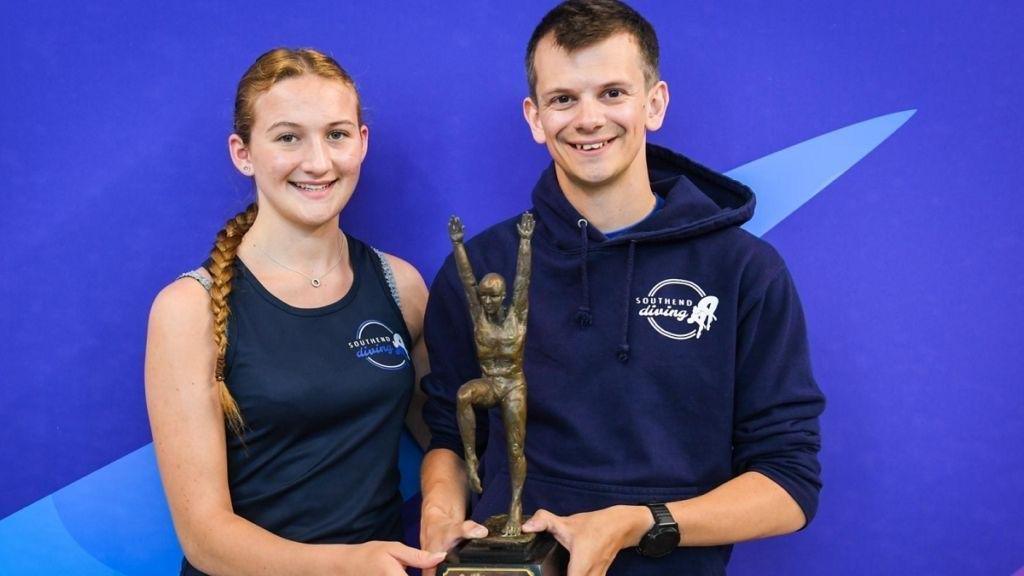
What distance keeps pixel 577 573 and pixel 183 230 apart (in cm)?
116

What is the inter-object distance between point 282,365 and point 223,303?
0.15 metres

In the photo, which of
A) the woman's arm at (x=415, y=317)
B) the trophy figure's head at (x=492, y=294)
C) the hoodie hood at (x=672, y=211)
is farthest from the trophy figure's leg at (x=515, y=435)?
the woman's arm at (x=415, y=317)

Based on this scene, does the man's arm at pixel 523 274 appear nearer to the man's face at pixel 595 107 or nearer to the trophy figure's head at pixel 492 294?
the trophy figure's head at pixel 492 294

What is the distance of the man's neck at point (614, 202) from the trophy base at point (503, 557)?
57 centimetres

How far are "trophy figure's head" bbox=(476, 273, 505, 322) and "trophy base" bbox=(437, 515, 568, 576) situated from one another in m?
0.32

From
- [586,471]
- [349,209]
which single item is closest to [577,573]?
[586,471]

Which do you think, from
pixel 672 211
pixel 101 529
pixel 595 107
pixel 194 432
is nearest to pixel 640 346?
pixel 672 211

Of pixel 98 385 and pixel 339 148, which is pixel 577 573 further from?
pixel 98 385

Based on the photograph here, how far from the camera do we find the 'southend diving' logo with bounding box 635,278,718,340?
1.66 metres

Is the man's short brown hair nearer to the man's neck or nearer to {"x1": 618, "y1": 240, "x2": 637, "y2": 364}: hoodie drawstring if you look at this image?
the man's neck

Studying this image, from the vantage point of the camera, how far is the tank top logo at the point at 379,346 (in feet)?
6.07

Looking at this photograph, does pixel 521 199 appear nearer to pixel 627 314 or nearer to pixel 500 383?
pixel 627 314

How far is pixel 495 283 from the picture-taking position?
145cm

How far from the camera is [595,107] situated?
5.46 feet
